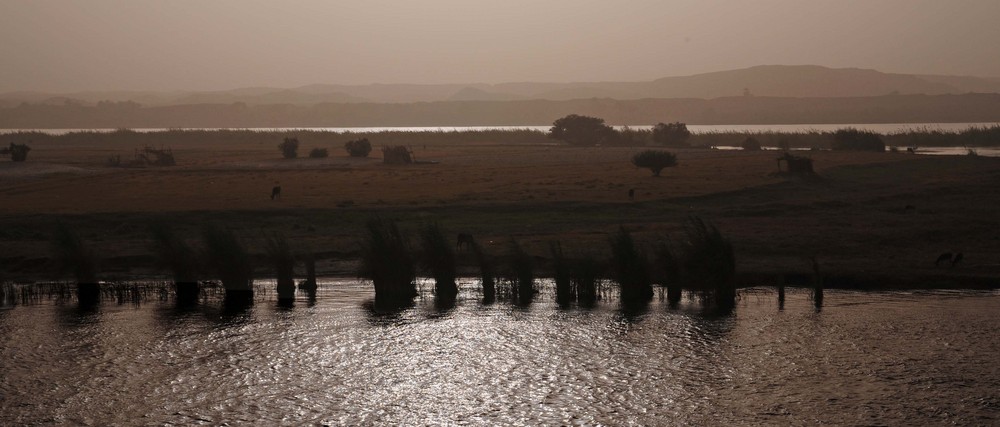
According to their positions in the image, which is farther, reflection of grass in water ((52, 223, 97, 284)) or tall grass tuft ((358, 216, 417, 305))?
reflection of grass in water ((52, 223, 97, 284))

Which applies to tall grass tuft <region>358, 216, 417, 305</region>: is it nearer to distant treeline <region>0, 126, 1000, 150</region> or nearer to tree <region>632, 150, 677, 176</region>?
tree <region>632, 150, 677, 176</region>

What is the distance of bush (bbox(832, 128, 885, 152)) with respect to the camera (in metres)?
71.3

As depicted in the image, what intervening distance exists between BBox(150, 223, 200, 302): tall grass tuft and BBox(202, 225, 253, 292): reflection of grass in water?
72cm

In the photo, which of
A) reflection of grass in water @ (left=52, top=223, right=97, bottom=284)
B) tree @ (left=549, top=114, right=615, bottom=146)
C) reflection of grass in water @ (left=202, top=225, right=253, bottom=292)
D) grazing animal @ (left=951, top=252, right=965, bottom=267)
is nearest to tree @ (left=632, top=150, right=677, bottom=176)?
grazing animal @ (left=951, top=252, right=965, bottom=267)

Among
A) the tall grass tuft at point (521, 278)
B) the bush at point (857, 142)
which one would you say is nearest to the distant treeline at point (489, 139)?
the bush at point (857, 142)

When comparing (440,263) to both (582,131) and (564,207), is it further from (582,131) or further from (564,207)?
(582,131)

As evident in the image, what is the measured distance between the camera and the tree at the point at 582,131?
96.6 meters

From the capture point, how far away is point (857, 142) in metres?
72.4

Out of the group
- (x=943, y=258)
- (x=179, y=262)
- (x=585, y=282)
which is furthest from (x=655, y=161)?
(x=179, y=262)

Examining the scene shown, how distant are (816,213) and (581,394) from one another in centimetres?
2262

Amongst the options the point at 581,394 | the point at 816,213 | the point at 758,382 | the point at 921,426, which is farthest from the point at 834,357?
the point at 816,213

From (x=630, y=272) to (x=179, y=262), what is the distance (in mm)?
11430

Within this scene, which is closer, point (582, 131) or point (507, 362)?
point (507, 362)

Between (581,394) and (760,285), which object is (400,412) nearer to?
(581,394)
